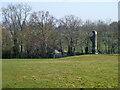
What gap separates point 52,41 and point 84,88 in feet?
152

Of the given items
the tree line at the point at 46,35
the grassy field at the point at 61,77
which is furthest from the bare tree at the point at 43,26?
the grassy field at the point at 61,77

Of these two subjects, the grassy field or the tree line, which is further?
the tree line

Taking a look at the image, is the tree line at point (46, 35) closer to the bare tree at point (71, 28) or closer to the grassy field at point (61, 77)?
the bare tree at point (71, 28)

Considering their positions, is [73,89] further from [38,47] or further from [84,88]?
[38,47]

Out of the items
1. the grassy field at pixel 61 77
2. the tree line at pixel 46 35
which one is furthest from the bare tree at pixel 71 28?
the grassy field at pixel 61 77

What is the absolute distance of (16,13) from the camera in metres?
57.7

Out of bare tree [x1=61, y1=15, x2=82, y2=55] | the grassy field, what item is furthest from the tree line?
the grassy field

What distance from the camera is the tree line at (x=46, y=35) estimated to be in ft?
182

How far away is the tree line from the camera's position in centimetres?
5562

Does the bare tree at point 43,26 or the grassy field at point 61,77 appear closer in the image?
the grassy field at point 61,77

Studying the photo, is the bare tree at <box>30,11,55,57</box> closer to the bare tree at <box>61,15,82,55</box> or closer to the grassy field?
the bare tree at <box>61,15,82,55</box>

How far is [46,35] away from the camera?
183ft

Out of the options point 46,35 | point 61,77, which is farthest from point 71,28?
point 61,77

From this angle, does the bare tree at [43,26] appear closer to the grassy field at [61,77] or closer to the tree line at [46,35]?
the tree line at [46,35]
